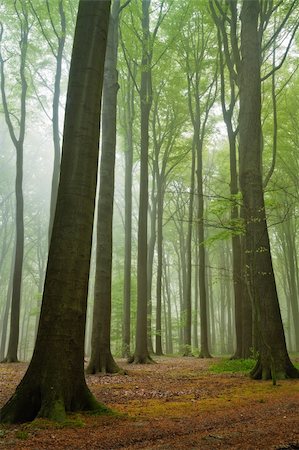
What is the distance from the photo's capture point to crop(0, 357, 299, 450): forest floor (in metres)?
2.96

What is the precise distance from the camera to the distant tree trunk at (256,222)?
23.5ft

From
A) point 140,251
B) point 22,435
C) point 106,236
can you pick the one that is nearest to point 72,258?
point 22,435

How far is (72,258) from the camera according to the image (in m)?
4.10

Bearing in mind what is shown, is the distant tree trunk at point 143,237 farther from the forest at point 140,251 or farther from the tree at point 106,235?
the tree at point 106,235

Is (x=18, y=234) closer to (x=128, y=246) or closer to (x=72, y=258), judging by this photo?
(x=128, y=246)

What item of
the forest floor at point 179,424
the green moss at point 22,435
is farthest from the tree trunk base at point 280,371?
the green moss at point 22,435

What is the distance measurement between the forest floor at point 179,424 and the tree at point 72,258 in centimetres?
26

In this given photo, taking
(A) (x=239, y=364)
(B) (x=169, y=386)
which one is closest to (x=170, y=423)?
(B) (x=169, y=386)

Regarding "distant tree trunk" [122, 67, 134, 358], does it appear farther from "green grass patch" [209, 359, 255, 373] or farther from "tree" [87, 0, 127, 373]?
"green grass patch" [209, 359, 255, 373]

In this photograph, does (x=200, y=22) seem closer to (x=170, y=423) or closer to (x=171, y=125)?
(x=171, y=125)

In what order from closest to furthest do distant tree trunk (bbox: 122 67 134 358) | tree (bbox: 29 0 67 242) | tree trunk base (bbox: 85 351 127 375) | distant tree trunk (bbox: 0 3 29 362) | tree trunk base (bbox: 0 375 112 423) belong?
tree trunk base (bbox: 0 375 112 423), tree trunk base (bbox: 85 351 127 375), tree (bbox: 29 0 67 242), distant tree trunk (bbox: 0 3 29 362), distant tree trunk (bbox: 122 67 134 358)

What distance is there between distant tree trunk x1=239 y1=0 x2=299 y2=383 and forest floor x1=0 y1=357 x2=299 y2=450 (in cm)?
94

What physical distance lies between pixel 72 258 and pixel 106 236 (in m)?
5.35

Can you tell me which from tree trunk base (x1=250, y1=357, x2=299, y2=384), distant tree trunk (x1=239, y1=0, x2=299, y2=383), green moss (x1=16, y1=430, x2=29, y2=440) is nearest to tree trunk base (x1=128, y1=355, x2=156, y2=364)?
distant tree trunk (x1=239, y1=0, x2=299, y2=383)
